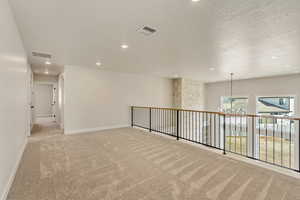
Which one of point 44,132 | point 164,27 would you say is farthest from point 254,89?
point 44,132

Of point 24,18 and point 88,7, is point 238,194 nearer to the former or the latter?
point 88,7

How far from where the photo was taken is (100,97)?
5.62m

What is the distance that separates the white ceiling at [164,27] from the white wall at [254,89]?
3.59 meters

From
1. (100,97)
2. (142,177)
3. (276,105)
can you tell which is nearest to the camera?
(142,177)

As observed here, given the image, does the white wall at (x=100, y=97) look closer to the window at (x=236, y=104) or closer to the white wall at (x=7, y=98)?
the white wall at (x=7, y=98)

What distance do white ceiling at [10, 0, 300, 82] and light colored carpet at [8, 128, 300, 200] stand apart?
8.11ft

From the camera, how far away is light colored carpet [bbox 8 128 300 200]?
5.89 feet

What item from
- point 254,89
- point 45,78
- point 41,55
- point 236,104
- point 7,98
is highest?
point 41,55

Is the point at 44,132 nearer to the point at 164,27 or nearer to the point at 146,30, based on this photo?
the point at 146,30

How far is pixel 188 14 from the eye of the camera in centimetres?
201

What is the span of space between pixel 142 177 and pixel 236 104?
837 cm

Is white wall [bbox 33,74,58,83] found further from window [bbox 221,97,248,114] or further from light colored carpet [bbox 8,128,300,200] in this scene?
window [bbox 221,97,248,114]

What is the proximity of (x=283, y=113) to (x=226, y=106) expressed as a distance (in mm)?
2749

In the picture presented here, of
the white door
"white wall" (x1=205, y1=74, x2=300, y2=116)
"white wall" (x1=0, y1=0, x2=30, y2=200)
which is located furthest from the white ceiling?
the white door
